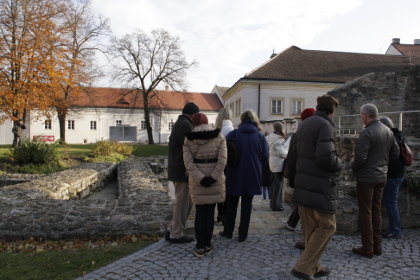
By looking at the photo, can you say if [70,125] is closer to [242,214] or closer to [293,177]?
[242,214]

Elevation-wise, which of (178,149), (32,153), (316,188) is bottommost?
(32,153)

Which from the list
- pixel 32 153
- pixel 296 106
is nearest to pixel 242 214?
pixel 32 153

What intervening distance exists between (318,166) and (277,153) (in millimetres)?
3216

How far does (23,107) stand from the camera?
1546cm

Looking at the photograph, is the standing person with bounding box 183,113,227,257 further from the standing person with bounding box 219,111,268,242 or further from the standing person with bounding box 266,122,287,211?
the standing person with bounding box 266,122,287,211

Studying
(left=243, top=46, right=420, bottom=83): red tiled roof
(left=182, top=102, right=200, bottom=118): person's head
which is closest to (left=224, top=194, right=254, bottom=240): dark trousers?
(left=182, top=102, right=200, bottom=118): person's head

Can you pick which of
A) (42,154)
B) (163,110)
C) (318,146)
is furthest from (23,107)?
(163,110)

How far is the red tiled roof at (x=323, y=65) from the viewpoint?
30.5 metres

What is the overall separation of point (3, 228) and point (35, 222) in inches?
17.7

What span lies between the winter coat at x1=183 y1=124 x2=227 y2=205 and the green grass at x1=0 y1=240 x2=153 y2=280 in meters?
1.24

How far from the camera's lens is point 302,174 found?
3.68 metres

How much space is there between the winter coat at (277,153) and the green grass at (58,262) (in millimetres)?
3152

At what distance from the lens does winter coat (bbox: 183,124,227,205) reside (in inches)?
166

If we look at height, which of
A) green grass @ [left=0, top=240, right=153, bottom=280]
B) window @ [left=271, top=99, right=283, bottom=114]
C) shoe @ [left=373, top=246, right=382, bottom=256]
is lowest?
green grass @ [left=0, top=240, right=153, bottom=280]
